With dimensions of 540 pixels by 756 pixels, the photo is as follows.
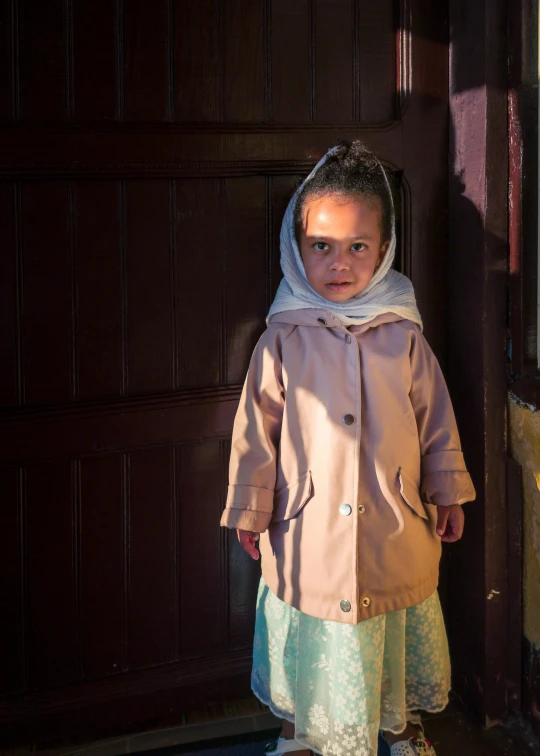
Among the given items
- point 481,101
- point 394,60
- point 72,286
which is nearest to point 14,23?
point 72,286

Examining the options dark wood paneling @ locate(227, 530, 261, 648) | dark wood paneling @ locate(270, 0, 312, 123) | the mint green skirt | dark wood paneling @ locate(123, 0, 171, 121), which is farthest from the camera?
dark wood paneling @ locate(227, 530, 261, 648)

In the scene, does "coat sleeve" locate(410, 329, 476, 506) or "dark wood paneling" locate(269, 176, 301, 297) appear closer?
"coat sleeve" locate(410, 329, 476, 506)

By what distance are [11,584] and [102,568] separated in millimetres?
249

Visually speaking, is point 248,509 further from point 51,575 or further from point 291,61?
point 291,61

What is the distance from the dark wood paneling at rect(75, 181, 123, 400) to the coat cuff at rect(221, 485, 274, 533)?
47 centimetres

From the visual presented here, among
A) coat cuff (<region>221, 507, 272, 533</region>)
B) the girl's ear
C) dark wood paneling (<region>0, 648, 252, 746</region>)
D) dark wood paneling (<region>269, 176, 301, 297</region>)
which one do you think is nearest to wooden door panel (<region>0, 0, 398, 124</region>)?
dark wood paneling (<region>269, 176, 301, 297</region>)

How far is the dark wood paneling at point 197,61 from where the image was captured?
1904 millimetres

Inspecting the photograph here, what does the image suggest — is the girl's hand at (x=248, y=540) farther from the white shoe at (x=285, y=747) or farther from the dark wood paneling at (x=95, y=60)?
the dark wood paneling at (x=95, y=60)

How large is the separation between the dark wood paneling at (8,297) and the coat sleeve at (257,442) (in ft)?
2.03

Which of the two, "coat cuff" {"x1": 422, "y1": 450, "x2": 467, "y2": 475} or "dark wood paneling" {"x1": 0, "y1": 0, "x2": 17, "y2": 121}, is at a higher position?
"dark wood paneling" {"x1": 0, "y1": 0, "x2": 17, "y2": 121}

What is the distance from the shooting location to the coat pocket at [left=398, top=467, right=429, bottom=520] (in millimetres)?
1785

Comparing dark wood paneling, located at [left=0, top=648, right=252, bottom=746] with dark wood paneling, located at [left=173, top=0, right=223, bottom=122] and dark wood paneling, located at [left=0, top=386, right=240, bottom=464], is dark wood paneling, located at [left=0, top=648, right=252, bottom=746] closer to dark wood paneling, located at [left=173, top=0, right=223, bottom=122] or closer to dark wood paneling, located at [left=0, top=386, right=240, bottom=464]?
dark wood paneling, located at [left=0, top=386, right=240, bottom=464]

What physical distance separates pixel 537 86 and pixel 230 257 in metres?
0.97

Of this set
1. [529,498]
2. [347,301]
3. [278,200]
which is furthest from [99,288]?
[529,498]
